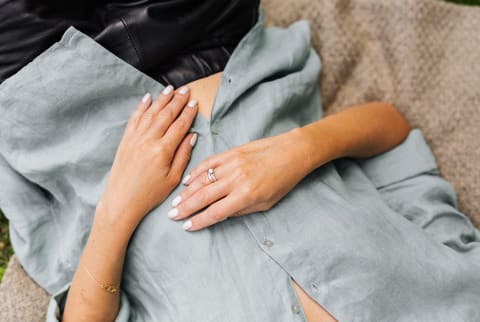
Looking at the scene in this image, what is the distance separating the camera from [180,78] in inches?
41.5

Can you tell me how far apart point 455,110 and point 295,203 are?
0.62 meters

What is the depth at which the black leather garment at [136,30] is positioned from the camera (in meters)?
0.95

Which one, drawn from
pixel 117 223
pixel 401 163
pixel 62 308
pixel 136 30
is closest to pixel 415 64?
pixel 401 163

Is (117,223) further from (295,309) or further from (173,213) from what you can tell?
(295,309)

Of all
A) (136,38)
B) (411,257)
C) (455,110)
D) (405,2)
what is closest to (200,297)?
(411,257)

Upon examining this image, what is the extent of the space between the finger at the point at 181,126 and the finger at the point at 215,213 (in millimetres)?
155

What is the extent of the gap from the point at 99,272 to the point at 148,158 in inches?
10.0

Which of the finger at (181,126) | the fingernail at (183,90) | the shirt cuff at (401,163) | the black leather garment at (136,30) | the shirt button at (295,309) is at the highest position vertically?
the black leather garment at (136,30)

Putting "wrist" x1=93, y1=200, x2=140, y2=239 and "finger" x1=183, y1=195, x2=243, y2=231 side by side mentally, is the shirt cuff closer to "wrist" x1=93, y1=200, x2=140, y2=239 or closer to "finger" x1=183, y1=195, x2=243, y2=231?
"finger" x1=183, y1=195, x2=243, y2=231

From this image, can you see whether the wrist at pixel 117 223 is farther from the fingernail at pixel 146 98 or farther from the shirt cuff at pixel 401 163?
the shirt cuff at pixel 401 163

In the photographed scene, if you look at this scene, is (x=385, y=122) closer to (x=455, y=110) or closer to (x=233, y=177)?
(x=455, y=110)

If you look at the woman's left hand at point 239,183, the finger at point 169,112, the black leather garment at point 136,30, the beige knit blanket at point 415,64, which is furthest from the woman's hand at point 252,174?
the beige knit blanket at point 415,64

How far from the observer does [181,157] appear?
0.97 metres

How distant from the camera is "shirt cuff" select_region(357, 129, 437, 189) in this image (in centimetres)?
122
